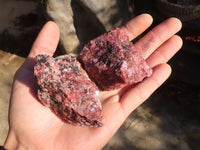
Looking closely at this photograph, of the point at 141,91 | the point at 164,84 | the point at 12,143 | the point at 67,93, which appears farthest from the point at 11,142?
the point at 164,84

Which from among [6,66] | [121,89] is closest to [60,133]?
[121,89]

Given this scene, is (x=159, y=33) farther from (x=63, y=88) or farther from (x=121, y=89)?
(x=63, y=88)

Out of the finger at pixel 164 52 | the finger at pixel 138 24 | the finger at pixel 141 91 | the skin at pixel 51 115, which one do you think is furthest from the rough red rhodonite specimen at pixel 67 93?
the finger at pixel 138 24

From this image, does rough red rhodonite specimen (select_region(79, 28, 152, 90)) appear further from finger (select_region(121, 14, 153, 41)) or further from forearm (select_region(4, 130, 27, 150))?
forearm (select_region(4, 130, 27, 150))

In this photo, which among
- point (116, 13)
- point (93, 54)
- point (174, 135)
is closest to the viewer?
point (93, 54)

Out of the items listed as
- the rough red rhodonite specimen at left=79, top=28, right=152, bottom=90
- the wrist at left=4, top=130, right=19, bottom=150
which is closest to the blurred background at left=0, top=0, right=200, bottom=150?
the rough red rhodonite specimen at left=79, top=28, right=152, bottom=90

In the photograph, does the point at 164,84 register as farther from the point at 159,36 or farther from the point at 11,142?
the point at 11,142
